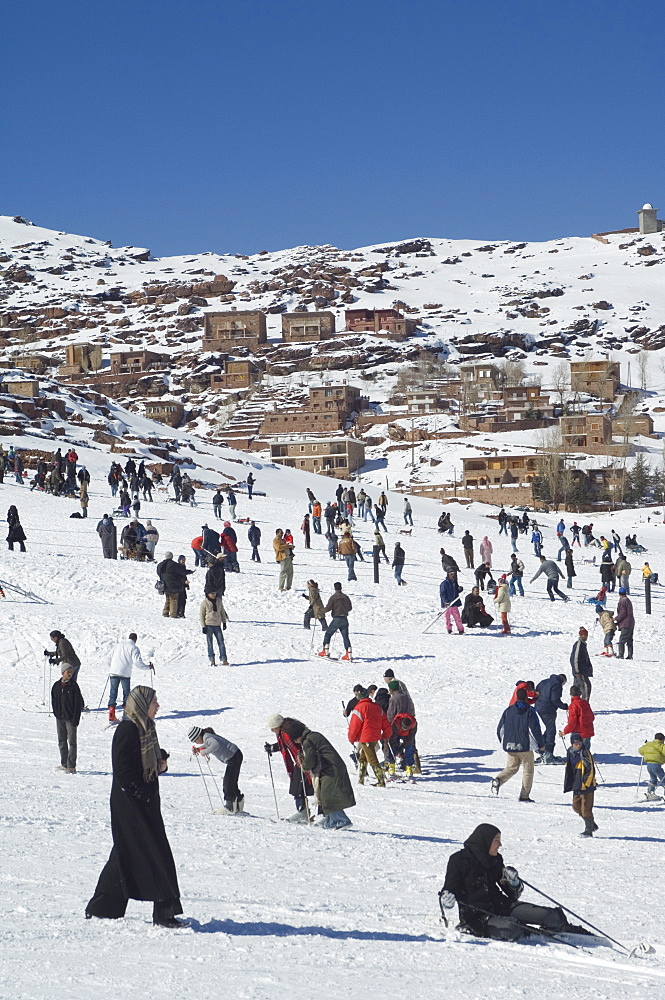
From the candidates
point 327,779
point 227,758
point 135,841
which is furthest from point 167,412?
point 135,841

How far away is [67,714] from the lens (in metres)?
9.54

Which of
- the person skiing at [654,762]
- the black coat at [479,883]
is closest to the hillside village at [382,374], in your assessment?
the person skiing at [654,762]

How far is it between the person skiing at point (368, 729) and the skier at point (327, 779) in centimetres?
166

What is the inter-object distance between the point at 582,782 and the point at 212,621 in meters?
7.42

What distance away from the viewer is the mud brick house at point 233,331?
14338 centimetres

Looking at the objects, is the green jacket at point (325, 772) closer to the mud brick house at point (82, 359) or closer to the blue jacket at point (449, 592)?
the blue jacket at point (449, 592)

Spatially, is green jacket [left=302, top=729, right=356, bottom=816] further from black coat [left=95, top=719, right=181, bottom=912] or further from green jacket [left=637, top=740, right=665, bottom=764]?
→ green jacket [left=637, top=740, right=665, bottom=764]

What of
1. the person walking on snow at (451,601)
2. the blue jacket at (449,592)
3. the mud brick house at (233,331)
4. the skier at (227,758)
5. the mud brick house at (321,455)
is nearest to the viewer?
the skier at (227,758)

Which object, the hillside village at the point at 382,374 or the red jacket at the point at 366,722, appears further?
the hillside village at the point at 382,374

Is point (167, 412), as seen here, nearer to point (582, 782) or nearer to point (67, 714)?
point (67, 714)

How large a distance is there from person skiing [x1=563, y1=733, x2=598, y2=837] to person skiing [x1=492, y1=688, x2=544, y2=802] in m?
0.92

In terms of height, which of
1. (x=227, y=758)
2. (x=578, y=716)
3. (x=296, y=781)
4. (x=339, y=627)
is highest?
(x=339, y=627)

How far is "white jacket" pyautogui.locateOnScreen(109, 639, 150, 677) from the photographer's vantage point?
483 inches

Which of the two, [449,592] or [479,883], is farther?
[449,592]
